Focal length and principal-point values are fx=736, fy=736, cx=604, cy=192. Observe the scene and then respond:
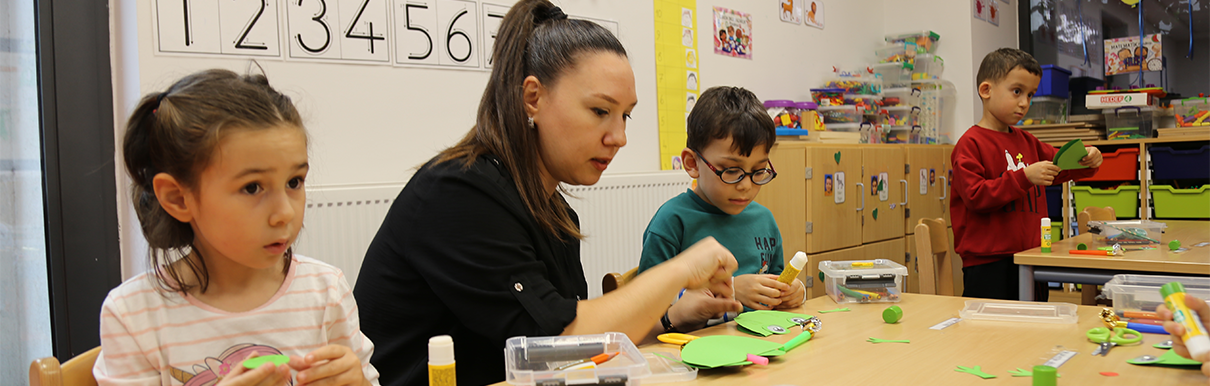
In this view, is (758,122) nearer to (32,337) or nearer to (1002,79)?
(1002,79)

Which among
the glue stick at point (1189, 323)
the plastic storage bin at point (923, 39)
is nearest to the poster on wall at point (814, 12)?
the plastic storage bin at point (923, 39)

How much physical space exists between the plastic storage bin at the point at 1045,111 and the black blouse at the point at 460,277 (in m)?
4.80

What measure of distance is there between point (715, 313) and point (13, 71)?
2000 mm

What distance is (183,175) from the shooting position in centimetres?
88

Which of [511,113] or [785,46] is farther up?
[785,46]

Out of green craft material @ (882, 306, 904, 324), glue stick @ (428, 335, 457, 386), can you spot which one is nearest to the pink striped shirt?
glue stick @ (428, 335, 457, 386)

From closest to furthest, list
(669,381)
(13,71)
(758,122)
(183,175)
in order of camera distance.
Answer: (183,175) → (669,381) → (758,122) → (13,71)

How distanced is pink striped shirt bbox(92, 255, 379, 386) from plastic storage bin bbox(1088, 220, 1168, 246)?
2452 mm

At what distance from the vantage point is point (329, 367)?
0.86 m

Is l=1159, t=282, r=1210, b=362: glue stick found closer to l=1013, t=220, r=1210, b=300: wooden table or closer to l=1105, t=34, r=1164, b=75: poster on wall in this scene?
l=1013, t=220, r=1210, b=300: wooden table

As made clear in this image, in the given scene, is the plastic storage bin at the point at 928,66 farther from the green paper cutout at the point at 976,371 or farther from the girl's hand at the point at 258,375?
the girl's hand at the point at 258,375

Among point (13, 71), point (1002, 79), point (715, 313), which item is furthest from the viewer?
point (1002, 79)

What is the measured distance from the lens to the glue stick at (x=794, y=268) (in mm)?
1314

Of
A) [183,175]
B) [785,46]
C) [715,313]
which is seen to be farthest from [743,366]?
[785,46]
